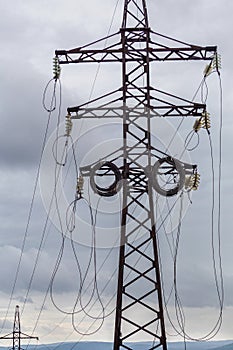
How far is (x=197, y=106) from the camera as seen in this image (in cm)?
2995

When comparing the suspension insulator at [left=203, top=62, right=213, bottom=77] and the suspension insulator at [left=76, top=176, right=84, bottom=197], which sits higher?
the suspension insulator at [left=203, top=62, right=213, bottom=77]

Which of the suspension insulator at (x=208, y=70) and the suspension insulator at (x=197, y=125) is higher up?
the suspension insulator at (x=208, y=70)

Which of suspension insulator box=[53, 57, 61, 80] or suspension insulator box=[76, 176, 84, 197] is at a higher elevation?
suspension insulator box=[53, 57, 61, 80]

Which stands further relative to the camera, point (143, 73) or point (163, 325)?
point (143, 73)

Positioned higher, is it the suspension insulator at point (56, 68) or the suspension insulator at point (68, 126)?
the suspension insulator at point (56, 68)

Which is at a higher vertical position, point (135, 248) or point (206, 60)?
point (206, 60)

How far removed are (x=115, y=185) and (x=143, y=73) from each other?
14.6ft

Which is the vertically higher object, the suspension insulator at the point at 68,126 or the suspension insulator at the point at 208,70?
the suspension insulator at the point at 208,70

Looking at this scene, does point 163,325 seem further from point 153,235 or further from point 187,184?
point 187,184

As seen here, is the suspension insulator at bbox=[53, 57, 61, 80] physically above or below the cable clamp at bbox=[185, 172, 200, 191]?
above

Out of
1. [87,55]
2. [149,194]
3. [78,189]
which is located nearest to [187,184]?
[149,194]

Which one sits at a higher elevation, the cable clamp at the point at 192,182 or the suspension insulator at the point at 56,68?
the suspension insulator at the point at 56,68

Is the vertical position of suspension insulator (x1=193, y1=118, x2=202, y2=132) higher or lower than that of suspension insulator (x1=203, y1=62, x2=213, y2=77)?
lower

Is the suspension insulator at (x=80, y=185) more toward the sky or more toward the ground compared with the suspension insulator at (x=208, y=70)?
more toward the ground
